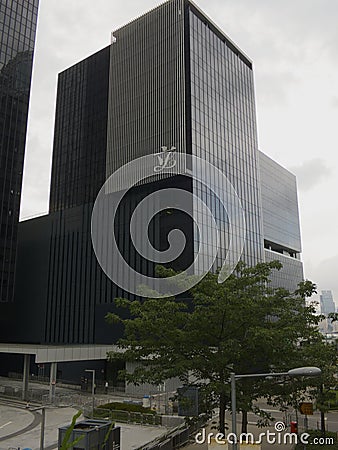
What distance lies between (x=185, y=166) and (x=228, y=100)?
17597 millimetres

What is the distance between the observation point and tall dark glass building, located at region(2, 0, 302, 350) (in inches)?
2263

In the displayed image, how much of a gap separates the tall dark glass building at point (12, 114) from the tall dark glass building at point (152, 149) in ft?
14.8

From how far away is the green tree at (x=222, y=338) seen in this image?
19.3 metres

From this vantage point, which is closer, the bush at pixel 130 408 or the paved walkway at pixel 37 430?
the paved walkway at pixel 37 430

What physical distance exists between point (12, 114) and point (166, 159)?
3041 centimetres

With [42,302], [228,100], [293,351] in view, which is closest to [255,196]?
[228,100]

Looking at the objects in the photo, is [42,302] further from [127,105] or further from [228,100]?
A: [228,100]

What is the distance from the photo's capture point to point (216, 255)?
5662 cm

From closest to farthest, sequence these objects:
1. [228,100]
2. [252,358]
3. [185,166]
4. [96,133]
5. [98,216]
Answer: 1. [252,358]
2. [185,166]
3. [98,216]
4. [228,100]
5. [96,133]

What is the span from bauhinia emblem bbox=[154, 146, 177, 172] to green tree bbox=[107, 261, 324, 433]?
117 ft

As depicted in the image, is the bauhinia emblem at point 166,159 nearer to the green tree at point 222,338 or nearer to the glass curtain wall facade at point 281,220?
the green tree at point 222,338
